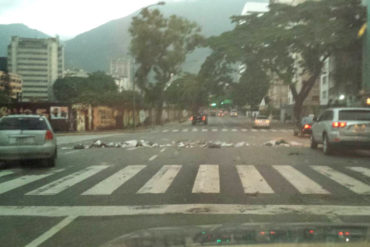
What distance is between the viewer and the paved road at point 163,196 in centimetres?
592

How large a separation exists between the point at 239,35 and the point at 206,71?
9888mm

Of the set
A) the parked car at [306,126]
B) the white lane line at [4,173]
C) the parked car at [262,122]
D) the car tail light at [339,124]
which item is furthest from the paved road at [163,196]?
the parked car at [262,122]

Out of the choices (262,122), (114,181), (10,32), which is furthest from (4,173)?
(262,122)

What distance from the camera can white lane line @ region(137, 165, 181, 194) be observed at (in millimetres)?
8531

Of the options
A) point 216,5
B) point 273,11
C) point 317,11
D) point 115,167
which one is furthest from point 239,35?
point 216,5

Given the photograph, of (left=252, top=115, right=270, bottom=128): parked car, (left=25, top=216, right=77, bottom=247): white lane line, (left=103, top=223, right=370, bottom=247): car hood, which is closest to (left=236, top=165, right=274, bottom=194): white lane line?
(left=25, top=216, right=77, bottom=247): white lane line

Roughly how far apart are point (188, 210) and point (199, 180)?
2966mm

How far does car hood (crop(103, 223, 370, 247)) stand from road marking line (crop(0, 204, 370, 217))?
2.71 metres

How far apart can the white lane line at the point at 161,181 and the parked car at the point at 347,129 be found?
6.43m

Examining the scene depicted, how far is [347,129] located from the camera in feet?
50.3

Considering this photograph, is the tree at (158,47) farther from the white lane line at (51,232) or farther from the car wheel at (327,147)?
the white lane line at (51,232)

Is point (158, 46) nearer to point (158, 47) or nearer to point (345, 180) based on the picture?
point (158, 47)

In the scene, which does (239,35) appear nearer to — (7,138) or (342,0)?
(342,0)

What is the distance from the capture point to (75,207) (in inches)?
279
